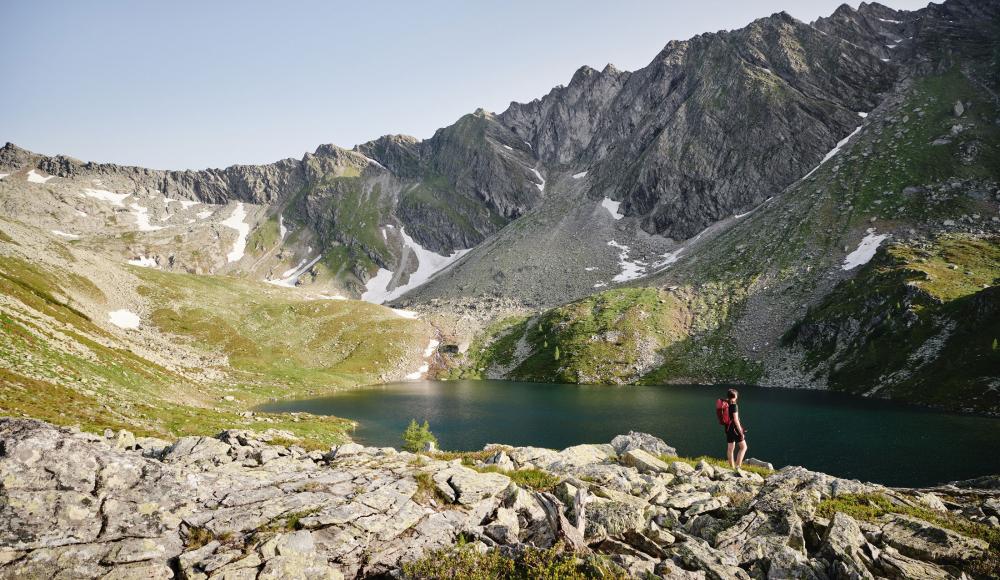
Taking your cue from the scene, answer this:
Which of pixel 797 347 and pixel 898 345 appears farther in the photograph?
pixel 797 347

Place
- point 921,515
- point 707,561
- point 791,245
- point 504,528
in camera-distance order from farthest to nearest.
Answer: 1. point 791,245
2. point 921,515
3. point 504,528
4. point 707,561

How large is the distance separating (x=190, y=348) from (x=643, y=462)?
94665 millimetres

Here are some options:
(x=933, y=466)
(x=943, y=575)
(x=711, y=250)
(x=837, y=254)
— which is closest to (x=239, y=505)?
(x=943, y=575)

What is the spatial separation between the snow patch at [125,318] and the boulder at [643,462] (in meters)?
96.8

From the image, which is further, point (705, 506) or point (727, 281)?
point (727, 281)

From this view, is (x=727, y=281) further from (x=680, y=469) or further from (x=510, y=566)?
(x=510, y=566)

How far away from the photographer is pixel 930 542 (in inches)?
502

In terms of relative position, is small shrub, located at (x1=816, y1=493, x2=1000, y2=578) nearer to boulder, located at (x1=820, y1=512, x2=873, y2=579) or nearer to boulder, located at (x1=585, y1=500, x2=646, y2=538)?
boulder, located at (x1=820, y1=512, x2=873, y2=579)

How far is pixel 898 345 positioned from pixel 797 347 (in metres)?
19.3

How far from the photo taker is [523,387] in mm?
100625

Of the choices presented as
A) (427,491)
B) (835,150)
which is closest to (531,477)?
(427,491)

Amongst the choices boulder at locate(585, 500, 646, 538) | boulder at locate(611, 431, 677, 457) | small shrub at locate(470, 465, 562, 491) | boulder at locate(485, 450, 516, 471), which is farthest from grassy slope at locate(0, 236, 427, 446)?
boulder at locate(585, 500, 646, 538)

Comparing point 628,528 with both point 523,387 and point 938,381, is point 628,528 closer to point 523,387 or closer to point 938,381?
point 938,381

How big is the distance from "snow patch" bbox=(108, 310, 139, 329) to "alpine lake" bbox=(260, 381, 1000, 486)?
3965 cm
